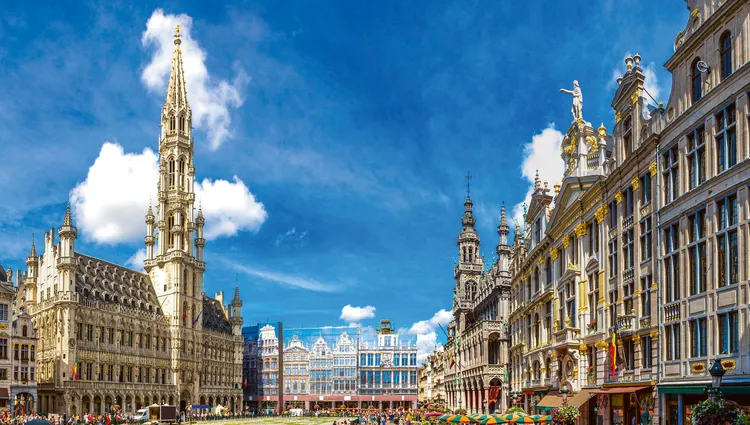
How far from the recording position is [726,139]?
29.9 metres

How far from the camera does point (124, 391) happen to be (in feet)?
368

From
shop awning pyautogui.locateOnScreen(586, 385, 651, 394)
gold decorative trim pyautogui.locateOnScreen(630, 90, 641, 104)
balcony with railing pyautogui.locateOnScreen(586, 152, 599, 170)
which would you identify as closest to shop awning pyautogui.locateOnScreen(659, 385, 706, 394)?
shop awning pyautogui.locateOnScreen(586, 385, 651, 394)

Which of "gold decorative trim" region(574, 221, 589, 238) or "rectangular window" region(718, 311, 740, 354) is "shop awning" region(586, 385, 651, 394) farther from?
"gold decorative trim" region(574, 221, 589, 238)

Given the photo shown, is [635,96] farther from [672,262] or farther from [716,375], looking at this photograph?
[716,375]

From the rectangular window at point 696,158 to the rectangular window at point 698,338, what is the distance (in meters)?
5.31

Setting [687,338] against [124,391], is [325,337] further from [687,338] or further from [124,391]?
[687,338]

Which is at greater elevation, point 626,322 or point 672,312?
point 672,312

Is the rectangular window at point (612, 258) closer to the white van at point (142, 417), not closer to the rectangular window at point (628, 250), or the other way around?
the rectangular window at point (628, 250)

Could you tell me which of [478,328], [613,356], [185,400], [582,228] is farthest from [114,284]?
[613,356]

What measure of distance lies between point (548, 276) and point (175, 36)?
103 metres

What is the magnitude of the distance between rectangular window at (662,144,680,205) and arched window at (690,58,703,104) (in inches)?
91.0

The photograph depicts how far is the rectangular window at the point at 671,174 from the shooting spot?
3438 cm

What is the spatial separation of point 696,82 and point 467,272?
3182 inches

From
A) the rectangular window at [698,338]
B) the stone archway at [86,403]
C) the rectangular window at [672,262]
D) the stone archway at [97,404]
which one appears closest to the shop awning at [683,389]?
the rectangular window at [698,338]
